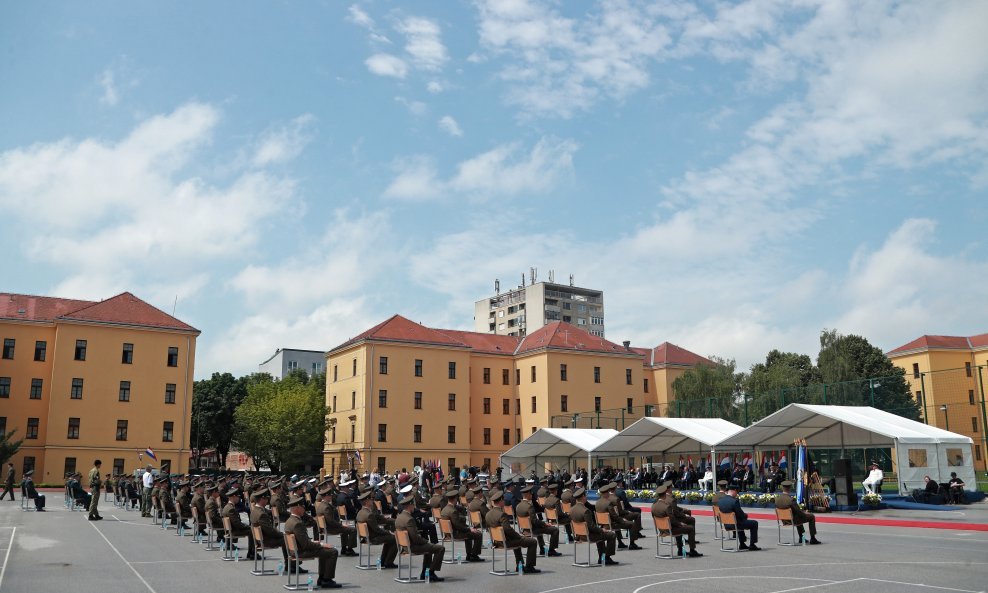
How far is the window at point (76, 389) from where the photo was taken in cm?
5578

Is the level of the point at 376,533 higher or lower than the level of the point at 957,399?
lower

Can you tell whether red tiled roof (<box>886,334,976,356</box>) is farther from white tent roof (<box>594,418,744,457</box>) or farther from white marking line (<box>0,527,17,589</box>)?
white marking line (<box>0,527,17,589</box>)

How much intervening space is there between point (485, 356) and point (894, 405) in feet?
133

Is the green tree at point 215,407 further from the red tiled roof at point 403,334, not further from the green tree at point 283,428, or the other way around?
the red tiled roof at point 403,334

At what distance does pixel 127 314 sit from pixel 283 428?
15.2 m

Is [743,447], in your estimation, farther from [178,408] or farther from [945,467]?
[178,408]

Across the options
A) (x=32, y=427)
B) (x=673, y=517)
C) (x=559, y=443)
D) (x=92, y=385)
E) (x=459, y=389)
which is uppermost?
(x=459, y=389)

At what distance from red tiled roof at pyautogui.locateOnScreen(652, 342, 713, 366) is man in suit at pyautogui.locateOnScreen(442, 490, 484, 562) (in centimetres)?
6282

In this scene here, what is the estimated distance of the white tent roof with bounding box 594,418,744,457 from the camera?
34.2 metres

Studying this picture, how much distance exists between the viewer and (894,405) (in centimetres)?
3538

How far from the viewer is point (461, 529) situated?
595 inches

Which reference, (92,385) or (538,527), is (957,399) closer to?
(538,527)

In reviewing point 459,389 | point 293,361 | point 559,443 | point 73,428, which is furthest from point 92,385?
point 293,361

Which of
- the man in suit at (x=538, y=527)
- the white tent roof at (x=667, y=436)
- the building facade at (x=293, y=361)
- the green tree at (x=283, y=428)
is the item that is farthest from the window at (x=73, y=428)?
the building facade at (x=293, y=361)
